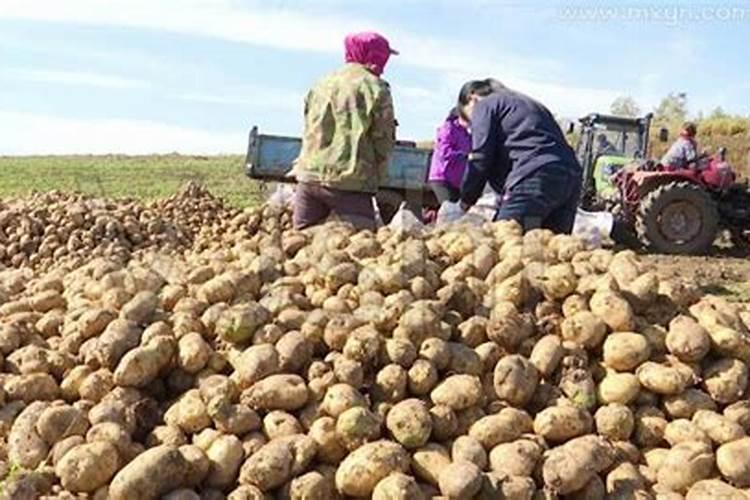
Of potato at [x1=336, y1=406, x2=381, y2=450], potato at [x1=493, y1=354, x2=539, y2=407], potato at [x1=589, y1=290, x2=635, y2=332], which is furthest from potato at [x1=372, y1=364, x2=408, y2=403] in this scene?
potato at [x1=589, y1=290, x2=635, y2=332]

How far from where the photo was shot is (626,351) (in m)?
3.32

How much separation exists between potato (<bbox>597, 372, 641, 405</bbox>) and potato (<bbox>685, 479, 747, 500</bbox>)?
374 mm

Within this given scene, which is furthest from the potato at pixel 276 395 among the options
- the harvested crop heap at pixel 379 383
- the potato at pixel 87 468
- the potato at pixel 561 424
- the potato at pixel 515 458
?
→ the potato at pixel 561 424

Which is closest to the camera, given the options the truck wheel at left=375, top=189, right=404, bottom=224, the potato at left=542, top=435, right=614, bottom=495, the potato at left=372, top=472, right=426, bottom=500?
the potato at left=372, top=472, right=426, bottom=500

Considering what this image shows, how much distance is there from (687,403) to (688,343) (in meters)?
0.22

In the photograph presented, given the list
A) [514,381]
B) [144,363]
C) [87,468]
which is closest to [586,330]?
[514,381]

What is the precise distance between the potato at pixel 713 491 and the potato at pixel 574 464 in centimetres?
25

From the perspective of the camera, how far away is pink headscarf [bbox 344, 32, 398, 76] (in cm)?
518

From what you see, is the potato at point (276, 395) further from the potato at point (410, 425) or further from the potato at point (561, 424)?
the potato at point (561, 424)

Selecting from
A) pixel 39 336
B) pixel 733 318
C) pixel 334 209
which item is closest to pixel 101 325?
pixel 39 336

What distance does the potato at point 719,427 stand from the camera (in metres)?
3.12

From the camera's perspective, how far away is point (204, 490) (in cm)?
291

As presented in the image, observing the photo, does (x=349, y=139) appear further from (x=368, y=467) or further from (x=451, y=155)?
(x=368, y=467)

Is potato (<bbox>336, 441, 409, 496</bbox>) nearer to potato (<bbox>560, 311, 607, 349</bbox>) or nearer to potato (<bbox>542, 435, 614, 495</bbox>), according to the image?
potato (<bbox>542, 435, 614, 495</bbox>)
